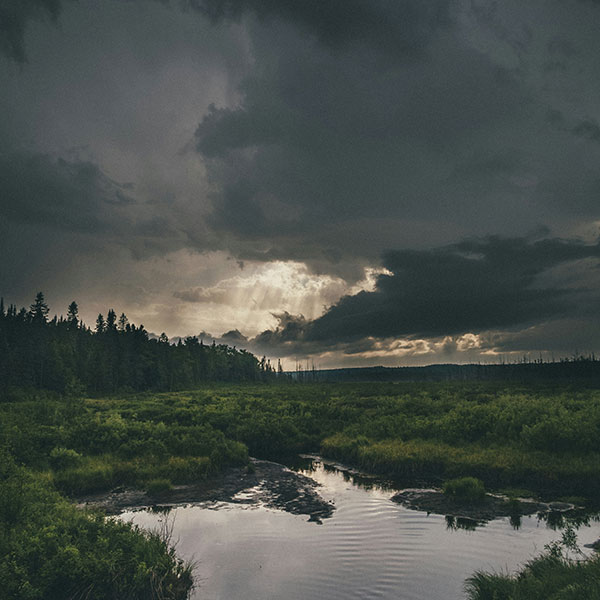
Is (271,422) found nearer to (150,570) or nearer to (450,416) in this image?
(450,416)

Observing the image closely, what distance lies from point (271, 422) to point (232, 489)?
1507 cm

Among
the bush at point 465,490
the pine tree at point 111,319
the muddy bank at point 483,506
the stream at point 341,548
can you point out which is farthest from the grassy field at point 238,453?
the pine tree at point 111,319

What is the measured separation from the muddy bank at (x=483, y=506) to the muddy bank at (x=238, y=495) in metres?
4.01

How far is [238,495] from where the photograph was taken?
2138 cm

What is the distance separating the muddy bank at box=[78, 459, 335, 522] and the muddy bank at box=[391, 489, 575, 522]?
13.2 feet

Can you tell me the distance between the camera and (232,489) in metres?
22.2

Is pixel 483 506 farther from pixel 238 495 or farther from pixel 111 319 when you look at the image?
pixel 111 319

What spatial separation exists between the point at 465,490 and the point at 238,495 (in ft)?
35.0

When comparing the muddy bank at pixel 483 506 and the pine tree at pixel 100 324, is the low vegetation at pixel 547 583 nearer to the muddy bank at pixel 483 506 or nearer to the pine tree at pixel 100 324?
the muddy bank at pixel 483 506

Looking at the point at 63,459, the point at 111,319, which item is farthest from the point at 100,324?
the point at 63,459

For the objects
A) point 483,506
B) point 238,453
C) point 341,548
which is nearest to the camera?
point 341,548

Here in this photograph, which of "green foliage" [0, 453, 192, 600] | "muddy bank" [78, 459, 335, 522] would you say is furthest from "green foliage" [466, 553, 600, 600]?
"muddy bank" [78, 459, 335, 522]

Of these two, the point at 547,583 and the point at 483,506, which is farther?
the point at 483,506

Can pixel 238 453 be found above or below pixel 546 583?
below
